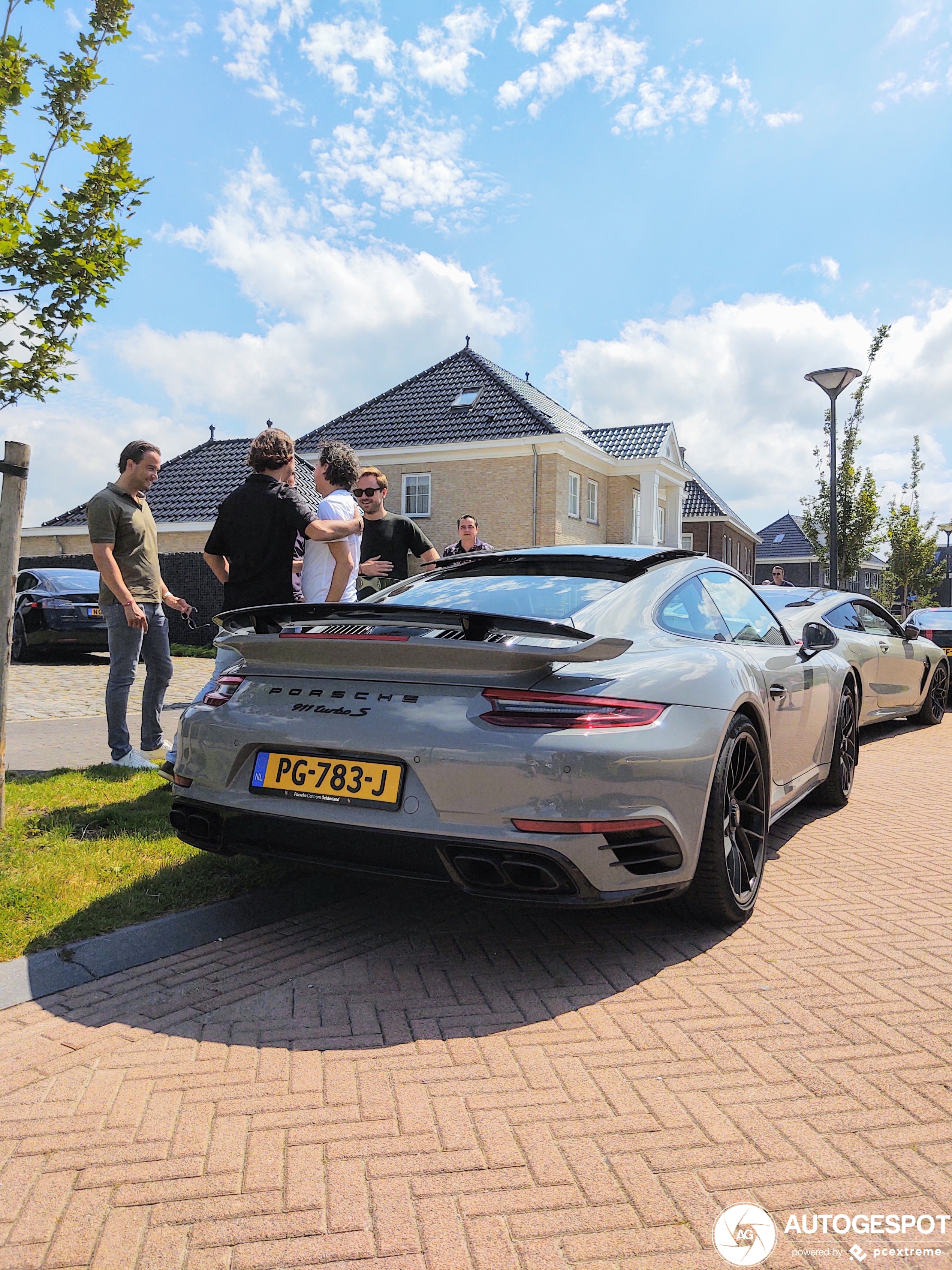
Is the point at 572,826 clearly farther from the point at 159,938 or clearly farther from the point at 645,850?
the point at 159,938

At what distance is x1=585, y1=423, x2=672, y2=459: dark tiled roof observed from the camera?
2994cm

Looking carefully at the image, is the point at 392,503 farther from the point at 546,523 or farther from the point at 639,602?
the point at 639,602

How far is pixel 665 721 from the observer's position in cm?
289

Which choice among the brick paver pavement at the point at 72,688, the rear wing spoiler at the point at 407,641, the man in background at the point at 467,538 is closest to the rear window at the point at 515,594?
the rear wing spoiler at the point at 407,641

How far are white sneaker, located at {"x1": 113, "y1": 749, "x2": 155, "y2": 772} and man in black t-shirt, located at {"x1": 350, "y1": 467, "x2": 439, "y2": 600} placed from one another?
168 centimetres

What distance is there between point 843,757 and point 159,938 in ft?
13.0

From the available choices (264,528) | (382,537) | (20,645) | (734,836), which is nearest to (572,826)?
(734,836)

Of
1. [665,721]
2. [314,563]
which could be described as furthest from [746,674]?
[314,563]

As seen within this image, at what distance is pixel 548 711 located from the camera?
106 inches

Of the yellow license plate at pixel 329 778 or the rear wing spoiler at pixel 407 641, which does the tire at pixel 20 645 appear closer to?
the rear wing spoiler at pixel 407 641

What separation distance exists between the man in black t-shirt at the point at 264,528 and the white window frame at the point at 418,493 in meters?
22.5

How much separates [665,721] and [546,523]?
23303 millimetres

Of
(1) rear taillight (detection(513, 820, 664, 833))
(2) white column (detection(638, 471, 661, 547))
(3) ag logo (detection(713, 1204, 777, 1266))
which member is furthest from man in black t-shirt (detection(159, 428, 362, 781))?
(2) white column (detection(638, 471, 661, 547))

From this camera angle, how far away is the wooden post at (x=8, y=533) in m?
3.81
